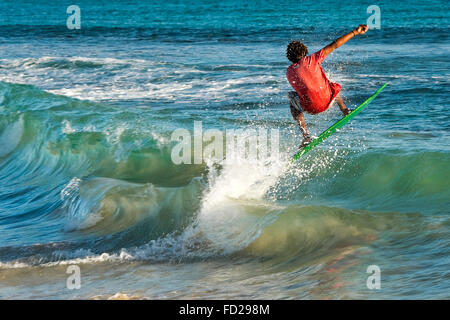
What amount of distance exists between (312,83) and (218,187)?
247cm

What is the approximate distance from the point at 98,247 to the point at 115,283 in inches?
71.5

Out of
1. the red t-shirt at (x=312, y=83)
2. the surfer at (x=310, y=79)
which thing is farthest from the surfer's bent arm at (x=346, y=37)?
the red t-shirt at (x=312, y=83)

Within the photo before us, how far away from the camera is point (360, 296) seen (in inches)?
225

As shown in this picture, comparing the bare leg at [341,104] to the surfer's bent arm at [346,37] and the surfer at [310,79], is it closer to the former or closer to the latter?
the surfer at [310,79]

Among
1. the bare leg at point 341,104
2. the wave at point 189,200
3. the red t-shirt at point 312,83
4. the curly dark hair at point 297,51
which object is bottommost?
the wave at point 189,200

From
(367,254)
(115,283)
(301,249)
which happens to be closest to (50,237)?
(115,283)

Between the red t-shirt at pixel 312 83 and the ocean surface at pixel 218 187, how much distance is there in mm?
1449

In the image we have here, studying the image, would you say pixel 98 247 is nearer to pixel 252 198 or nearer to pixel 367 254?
pixel 252 198

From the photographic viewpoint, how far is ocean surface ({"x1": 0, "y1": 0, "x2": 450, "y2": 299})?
6883 mm

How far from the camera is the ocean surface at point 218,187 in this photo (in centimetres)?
688

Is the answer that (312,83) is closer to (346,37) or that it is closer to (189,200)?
(346,37)

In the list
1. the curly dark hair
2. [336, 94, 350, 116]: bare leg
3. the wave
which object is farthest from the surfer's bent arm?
the wave

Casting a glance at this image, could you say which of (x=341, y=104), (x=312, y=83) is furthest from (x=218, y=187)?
(x=312, y=83)
